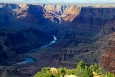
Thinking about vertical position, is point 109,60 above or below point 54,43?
below

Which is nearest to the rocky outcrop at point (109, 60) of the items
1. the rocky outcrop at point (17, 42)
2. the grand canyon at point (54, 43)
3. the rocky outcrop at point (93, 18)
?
the grand canyon at point (54, 43)

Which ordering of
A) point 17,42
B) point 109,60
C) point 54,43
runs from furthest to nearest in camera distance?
point 54,43 < point 17,42 < point 109,60

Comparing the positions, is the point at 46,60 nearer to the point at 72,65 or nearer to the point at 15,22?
the point at 72,65

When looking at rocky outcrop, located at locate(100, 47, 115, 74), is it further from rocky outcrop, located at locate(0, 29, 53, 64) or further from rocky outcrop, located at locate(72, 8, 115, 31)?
rocky outcrop, located at locate(72, 8, 115, 31)

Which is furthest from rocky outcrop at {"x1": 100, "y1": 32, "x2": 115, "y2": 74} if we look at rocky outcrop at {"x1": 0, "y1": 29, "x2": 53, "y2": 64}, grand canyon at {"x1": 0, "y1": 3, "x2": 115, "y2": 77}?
rocky outcrop at {"x1": 0, "y1": 29, "x2": 53, "y2": 64}

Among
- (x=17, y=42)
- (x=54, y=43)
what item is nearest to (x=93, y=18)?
(x=54, y=43)

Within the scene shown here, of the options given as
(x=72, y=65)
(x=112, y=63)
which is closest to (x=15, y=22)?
(x=72, y=65)

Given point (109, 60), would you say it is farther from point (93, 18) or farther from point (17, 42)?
point (93, 18)

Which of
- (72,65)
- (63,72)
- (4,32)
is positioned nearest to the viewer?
(63,72)

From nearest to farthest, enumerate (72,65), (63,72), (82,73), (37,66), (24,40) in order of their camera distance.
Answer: (82,73), (63,72), (72,65), (37,66), (24,40)
